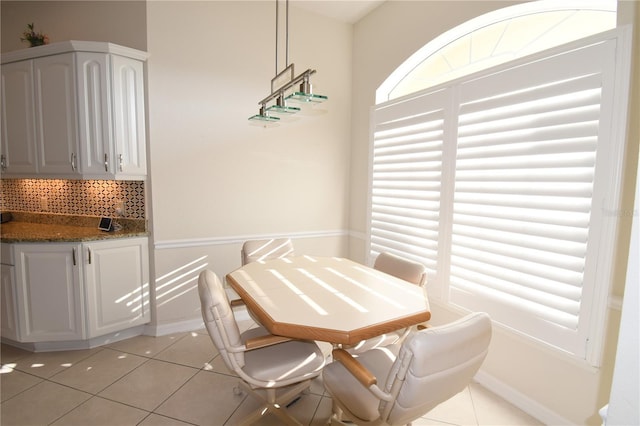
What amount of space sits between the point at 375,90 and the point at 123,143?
2.58 metres

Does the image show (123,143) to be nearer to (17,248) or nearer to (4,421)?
(17,248)

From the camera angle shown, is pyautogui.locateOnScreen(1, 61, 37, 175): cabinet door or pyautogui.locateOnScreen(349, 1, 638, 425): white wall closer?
pyautogui.locateOnScreen(349, 1, 638, 425): white wall

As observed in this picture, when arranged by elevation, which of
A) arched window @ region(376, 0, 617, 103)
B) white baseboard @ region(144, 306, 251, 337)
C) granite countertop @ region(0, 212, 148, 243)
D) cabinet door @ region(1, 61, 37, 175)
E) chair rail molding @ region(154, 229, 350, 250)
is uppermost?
arched window @ region(376, 0, 617, 103)

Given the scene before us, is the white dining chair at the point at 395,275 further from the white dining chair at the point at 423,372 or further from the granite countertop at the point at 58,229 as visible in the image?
the granite countertop at the point at 58,229

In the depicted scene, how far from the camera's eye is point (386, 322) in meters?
1.63

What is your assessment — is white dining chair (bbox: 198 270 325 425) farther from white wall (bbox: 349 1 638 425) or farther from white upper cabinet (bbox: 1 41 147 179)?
white upper cabinet (bbox: 1 41 147 179)

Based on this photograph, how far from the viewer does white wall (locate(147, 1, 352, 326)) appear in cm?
304

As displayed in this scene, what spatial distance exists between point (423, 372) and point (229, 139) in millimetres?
2815

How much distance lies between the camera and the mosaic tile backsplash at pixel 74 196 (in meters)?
3.24

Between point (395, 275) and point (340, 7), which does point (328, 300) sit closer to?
point (395, 275)

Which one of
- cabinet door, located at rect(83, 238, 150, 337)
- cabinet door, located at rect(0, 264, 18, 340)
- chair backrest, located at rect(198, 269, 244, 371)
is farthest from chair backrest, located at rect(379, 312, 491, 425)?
cabinet door, located at rect(0, 264, 18, 340)

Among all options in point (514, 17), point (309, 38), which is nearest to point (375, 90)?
point (309, 38)

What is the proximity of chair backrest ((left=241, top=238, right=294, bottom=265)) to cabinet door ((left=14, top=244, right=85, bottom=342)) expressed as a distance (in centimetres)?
141

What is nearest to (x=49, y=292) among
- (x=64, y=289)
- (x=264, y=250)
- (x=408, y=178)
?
(x=64, y=289)
